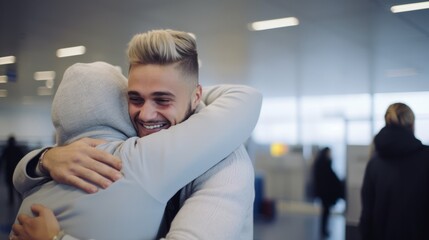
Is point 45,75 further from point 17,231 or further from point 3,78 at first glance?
point 17,231

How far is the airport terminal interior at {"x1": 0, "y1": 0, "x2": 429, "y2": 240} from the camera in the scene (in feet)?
7.54

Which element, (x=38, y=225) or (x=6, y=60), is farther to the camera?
(x=6, y=60)

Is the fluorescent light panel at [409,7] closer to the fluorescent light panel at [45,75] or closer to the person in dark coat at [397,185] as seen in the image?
the person in dark coat at [397,185]

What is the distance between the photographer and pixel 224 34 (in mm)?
3139

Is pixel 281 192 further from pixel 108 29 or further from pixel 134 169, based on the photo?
pixel 134 169

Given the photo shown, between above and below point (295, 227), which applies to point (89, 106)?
above

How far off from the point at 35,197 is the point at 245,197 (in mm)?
446

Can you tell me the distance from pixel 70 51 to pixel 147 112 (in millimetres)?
2331

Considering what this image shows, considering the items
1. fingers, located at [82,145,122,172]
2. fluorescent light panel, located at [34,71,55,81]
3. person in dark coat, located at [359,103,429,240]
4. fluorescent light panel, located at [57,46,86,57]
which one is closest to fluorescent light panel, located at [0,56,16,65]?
fluorescent light panel, located at [34,71,55,81]

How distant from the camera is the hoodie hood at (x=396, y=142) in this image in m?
1.71

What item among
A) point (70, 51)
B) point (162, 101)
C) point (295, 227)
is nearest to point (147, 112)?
point (162, 101)

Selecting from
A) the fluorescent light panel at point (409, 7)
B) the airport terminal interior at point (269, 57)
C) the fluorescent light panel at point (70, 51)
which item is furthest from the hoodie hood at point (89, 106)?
the fluorescent light panel at point (70, 51)

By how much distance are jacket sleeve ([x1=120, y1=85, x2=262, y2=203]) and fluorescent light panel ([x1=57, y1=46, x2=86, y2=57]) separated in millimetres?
2360

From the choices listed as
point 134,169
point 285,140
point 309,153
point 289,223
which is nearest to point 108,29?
point 285,140
